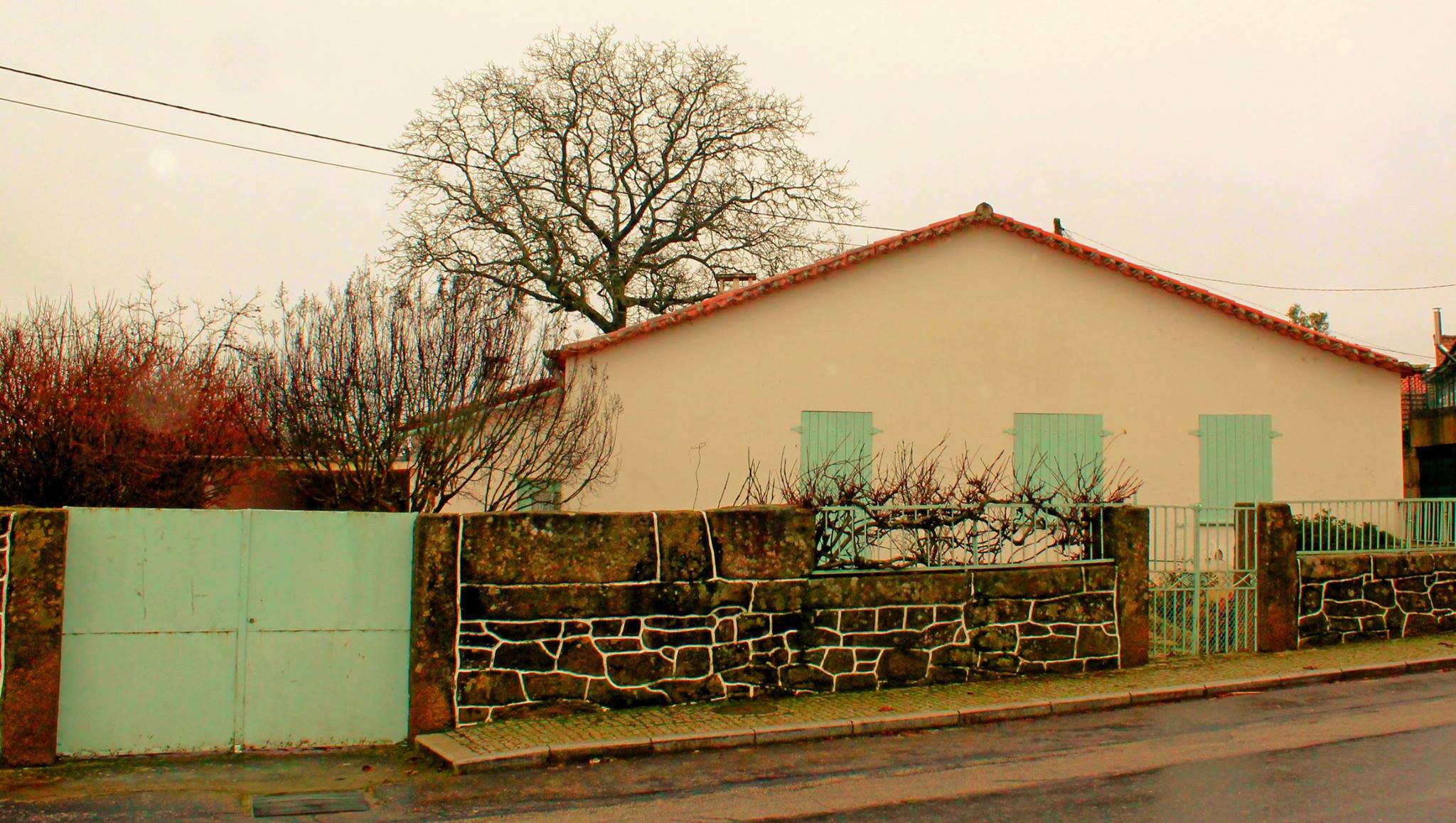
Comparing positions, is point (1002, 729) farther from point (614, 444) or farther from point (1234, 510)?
point (614, 444)

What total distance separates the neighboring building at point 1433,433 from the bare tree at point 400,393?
22084 millimetres

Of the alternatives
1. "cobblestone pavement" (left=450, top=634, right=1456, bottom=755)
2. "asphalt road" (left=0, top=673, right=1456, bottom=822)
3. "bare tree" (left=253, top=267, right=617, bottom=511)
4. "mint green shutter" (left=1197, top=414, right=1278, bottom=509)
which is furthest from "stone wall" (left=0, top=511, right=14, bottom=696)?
"mint green shutter" (left=1197, top=414, right=1278, bottom=509)

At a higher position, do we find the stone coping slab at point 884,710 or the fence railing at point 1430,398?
the fence railing at point 1430,398

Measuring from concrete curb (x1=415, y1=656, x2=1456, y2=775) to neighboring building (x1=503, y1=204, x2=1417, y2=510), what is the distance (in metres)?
6.91

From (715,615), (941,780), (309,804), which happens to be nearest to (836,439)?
(715,615)

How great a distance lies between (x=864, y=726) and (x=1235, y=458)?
1121cm

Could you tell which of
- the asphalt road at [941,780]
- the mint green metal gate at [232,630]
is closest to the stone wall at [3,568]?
the mint green metal gate at [232,630]

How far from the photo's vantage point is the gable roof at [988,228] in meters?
16.2

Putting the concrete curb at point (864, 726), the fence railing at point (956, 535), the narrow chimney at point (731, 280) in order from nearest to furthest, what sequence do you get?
1. the concrete curb at point (864, 726)
2. the fence railing at point (956, 535)
3. the narrow chimney at point (731, 280)

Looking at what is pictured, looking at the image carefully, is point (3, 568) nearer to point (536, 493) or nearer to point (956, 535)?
point (536, 493)

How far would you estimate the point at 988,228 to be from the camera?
17547 millimetres

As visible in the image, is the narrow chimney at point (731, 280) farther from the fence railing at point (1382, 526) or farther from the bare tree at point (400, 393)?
the fence railing at point (1382, 526)

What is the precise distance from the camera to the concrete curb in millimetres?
7801

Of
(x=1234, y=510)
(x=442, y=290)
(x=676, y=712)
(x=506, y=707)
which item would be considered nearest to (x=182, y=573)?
(x=506, y=707)
